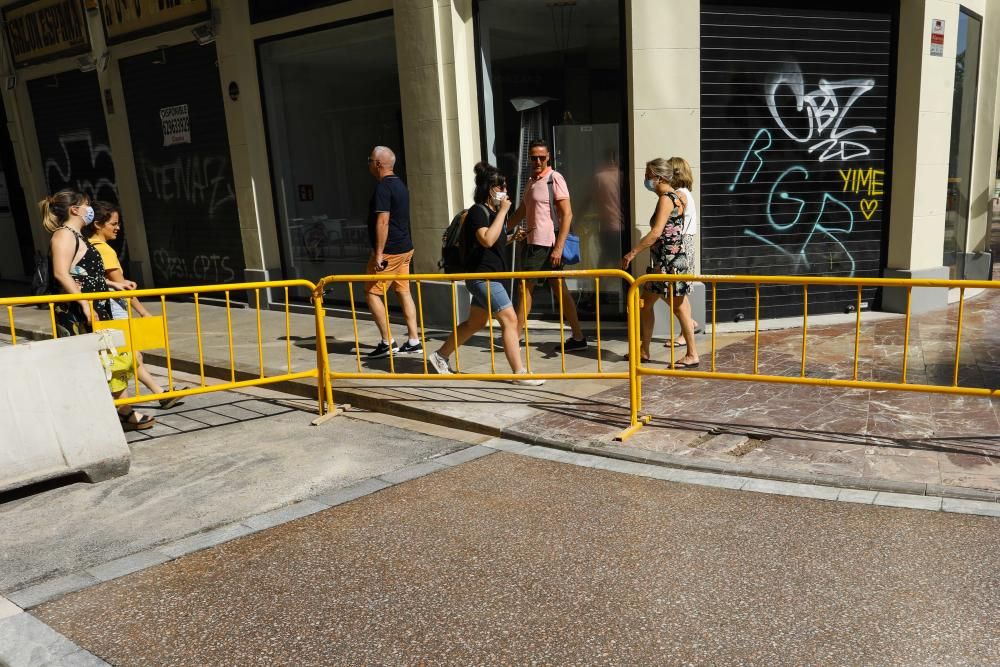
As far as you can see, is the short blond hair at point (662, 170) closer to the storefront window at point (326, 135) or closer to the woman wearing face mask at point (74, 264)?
the storefront window at point (326, 135)

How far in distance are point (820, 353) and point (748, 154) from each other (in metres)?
2.37

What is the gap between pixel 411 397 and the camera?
6.80 meters

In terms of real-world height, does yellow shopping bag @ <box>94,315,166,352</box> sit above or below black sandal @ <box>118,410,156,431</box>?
above

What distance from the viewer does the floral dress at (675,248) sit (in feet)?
23.8

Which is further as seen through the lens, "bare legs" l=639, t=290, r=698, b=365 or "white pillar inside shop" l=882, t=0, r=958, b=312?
"white pillar inside shop" l=882, t=0, r=958, b=312

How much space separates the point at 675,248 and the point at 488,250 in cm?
168

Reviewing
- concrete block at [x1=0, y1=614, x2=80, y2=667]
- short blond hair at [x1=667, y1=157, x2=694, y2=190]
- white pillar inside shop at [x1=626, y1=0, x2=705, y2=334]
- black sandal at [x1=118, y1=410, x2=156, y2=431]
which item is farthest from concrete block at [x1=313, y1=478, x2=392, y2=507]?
white pillar inside shop at [x1=626, y1=0, x2=705, y2=334]

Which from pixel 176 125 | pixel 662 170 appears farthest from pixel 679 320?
pixel 176 125

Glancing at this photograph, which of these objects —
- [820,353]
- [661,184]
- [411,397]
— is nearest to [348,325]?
[411,397]

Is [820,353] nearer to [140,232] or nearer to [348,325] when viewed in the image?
[348,325]

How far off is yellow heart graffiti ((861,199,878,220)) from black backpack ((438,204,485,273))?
4.91 metres

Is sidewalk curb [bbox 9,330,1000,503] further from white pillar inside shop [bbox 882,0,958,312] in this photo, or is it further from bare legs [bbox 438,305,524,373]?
white pillar inside shop [bbox 882,0,958,312]

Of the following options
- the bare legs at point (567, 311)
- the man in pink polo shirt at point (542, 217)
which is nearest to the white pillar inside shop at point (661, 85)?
the bare legs at point (567, 311)

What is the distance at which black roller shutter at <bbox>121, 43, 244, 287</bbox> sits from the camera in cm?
1205
